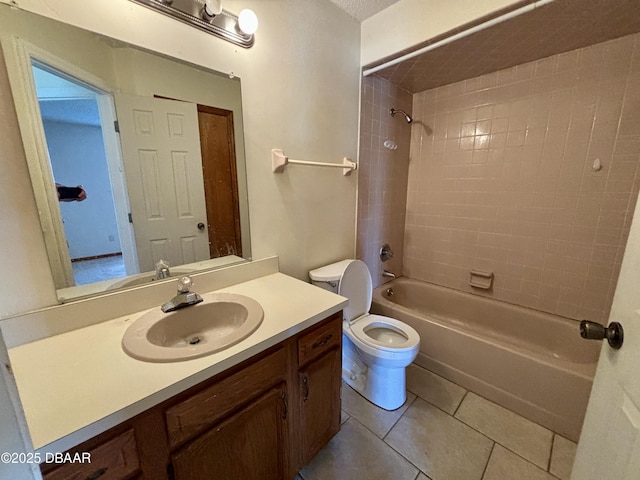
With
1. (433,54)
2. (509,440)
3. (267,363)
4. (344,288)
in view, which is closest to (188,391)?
(267,363)

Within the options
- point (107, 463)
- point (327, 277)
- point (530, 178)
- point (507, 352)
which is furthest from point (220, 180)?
point (530, 178)

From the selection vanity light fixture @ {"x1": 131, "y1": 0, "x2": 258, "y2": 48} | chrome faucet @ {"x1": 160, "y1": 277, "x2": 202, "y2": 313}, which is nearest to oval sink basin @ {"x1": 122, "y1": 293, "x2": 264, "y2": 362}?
chrome faucet @ {"x1": 160, "y1": 277, "x2": 202, "y2": 313}

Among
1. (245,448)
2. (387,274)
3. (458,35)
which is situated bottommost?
(245,448)

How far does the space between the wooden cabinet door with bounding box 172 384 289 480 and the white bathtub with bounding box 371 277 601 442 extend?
123cm

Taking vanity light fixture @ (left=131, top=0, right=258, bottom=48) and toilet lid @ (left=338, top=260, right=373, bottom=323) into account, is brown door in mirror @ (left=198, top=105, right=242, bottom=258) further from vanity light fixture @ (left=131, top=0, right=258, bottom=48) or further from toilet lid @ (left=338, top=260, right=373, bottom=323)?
toilet lid @ (left=338, top=260, right=373, bottom=323)

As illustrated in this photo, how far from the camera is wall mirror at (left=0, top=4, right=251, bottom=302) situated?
814 mm

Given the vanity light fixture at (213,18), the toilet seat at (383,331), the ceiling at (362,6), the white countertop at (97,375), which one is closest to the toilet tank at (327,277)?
the toilet seat at (383,331)

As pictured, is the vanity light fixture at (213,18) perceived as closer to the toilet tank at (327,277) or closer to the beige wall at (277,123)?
the beige wall at (277,123)

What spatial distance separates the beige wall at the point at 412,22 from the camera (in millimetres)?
1308

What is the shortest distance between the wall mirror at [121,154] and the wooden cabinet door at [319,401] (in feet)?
2.14

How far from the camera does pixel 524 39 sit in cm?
148

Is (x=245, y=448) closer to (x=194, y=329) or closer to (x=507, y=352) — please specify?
(x=194, y=329)

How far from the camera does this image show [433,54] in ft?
5.31

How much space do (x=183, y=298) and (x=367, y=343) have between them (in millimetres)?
1008
